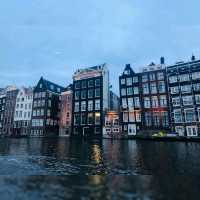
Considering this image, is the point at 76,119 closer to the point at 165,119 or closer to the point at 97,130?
the point at 97,130

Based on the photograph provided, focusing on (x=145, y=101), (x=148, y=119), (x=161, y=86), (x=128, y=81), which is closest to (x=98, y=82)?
(x=128, y=81)

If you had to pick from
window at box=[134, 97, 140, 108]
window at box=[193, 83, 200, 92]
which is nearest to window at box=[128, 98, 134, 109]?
window at box=[134, 97, 140, 108]

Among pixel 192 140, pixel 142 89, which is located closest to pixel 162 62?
pixel 142 89

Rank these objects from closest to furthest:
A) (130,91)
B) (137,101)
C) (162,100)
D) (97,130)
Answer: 1. (162,100)
2. (137,101)
3. (130,91)
4. (97,130)

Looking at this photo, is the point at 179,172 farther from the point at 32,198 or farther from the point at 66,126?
the point at 66,126

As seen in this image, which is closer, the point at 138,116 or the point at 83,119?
the point at 138,116

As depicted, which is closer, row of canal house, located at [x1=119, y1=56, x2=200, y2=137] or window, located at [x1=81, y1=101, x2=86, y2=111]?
row of canal house, located at [x1=119, y1=56, x2=200, y2=137]

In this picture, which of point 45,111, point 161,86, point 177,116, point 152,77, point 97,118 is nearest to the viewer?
point 177,116

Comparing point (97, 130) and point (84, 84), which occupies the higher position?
point (84, 84)

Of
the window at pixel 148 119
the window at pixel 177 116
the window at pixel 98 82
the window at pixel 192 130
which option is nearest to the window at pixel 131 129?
the window at pixel 148 119

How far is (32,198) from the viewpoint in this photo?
23.2ft

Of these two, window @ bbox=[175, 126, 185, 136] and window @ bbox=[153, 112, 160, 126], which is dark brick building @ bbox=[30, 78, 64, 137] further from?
window @ bbox=[175, 126, 185, 136]

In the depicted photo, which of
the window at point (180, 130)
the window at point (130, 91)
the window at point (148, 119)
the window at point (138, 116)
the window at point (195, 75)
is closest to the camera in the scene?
the window at point (180, 130)

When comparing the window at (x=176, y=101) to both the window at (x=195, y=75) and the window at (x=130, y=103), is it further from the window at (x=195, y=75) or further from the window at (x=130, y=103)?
the window at (x=130, y=103)
